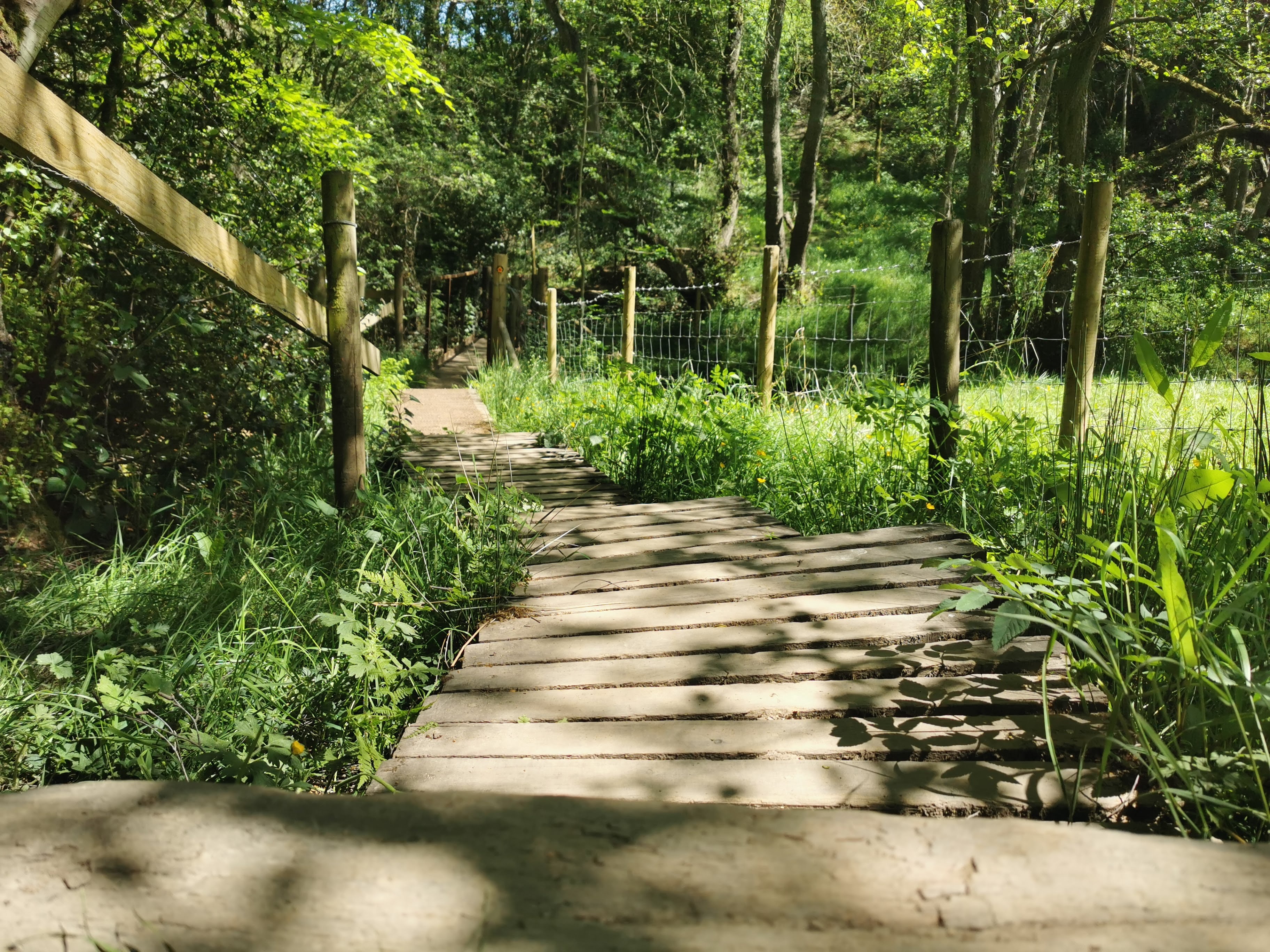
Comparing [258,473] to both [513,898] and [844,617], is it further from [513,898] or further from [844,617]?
[513,898]

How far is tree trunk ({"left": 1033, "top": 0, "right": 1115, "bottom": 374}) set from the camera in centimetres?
1088

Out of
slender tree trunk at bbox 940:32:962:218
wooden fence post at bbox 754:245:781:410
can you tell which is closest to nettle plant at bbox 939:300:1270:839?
wooden fence post at bbox 754:245:781:410

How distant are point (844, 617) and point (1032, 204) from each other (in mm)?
16613

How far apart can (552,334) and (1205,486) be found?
917cm

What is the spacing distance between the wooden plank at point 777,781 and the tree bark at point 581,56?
44.5ft

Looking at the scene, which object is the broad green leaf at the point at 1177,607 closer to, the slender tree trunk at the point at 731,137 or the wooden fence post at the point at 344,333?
the wooden fence post at the point at 344,333

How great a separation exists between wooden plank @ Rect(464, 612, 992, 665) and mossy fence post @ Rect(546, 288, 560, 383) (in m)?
7.85

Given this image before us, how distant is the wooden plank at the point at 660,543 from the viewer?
3531 mm

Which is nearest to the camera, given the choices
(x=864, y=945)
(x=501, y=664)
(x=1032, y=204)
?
Result: (x=864, y=945)

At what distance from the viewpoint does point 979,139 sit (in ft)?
42.0

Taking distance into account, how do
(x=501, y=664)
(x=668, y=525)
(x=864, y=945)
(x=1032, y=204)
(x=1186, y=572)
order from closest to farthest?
(x=864, y=945)
(x=1186, y=572)
(x=501, y=664)
(x=668, y=525)
(x=1032, y=204)

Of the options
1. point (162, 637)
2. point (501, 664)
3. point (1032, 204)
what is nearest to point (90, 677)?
point (162, 637)

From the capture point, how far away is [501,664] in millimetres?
2543

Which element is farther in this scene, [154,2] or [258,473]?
[154,2]
